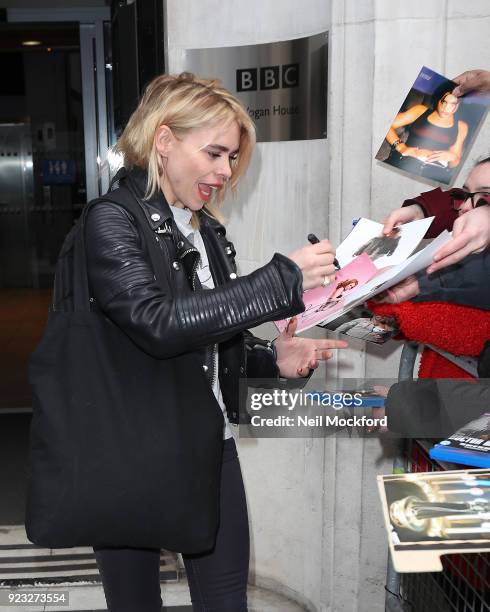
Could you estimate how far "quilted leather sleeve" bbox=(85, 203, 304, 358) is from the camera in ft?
4.95

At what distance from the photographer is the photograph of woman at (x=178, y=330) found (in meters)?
1.54

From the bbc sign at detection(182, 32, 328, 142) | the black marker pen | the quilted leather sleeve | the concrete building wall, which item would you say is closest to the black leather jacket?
the quilted leather sleeve

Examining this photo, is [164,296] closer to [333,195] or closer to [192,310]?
[192,310]

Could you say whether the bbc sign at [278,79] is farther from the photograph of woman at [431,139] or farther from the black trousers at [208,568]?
the black trousers at [208,568]

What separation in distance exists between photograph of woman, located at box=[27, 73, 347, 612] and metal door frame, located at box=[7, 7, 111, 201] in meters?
2.23

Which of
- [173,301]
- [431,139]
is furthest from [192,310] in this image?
[431,139]

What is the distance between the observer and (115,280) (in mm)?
1541

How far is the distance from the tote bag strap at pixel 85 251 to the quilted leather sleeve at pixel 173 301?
0.12 feet

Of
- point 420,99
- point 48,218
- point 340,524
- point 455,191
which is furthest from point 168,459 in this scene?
point 48,218

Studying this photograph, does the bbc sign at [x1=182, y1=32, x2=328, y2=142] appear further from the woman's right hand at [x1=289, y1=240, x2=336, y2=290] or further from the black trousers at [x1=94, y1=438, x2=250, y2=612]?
the black trousers at [x1=94, y1=438, x2=250, y2=612]

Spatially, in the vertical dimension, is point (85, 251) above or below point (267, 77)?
below

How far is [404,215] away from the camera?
74.0 inches

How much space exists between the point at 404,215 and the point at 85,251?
2.48 ft

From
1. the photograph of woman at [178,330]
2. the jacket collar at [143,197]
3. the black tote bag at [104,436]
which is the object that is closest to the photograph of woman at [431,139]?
the photograph of woman at [178,330]
